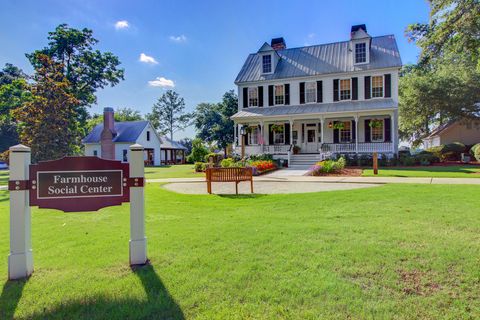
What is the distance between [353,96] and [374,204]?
1709 cm

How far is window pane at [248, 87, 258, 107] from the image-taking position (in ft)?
81.6

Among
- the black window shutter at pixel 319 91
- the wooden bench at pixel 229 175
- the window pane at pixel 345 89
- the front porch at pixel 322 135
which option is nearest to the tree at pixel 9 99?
the front porch at pixel 322 135

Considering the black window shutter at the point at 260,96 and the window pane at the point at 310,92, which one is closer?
the window pane at the point at 310,92

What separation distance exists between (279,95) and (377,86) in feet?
22.7

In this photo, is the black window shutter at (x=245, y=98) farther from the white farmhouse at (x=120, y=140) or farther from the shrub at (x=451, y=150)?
the white farmhouse at (x=120, y=140)

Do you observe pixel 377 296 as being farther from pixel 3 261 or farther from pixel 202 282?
pixel 3 261

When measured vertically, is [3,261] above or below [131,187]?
below

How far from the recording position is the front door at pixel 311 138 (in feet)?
77.8

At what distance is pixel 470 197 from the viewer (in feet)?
24.3

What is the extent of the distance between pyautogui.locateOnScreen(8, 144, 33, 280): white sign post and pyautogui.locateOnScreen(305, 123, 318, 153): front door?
2153 centimetres

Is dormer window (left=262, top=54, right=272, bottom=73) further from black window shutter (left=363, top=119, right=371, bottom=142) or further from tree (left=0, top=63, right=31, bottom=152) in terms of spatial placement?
tree (left=0, top=63, right=31, bottom=152)

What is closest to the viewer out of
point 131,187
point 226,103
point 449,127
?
point 131,187

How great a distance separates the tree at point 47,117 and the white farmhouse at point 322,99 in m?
11.4

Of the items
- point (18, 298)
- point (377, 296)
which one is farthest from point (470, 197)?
point (18, 298)
